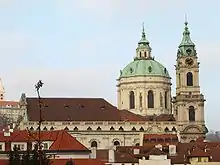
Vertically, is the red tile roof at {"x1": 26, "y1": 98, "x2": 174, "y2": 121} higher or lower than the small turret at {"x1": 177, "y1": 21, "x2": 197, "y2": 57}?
lower

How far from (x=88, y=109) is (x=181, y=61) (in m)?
20.4

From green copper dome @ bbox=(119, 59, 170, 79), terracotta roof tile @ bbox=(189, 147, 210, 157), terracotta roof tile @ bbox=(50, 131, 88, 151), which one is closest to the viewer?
terracotta roof tile @ bbox=(50, 131, 88, 151)

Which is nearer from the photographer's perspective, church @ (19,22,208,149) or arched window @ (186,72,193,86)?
church @ (19,22,208,149)

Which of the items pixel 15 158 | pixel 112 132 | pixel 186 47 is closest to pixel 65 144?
pixel 15 158

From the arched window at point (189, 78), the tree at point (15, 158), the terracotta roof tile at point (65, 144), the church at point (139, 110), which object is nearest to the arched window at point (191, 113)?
the church at point (139, 110)

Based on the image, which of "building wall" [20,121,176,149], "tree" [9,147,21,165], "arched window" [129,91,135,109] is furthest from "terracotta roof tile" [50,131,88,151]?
"arched window" [129,91,135,109]

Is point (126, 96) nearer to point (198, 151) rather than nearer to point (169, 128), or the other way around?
point (169, 128)

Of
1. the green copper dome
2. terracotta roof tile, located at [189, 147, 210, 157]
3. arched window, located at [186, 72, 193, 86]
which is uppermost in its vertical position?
the green copper dome

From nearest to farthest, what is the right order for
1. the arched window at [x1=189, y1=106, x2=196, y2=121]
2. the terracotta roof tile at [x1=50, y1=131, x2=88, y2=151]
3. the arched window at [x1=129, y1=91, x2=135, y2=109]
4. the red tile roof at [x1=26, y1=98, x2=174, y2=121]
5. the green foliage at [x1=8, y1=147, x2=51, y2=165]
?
the green foliage at [x1=8, y1=147, x2=51, y2=165]
the terracotta roof tile at [x1=50, y1=131, x2=88, y2=151]
the red tile roof at [x1=26, y1=98, x2=174, y2=121]
the arched window at [x1=189, y1=106, x2=196, y2=121]
the arched window at [x1=129, y1=91, x2=135, y2=109]

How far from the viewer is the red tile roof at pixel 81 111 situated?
128 metres

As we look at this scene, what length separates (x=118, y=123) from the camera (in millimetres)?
130500

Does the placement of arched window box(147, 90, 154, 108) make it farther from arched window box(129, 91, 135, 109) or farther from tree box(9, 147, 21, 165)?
tree box(9, 147, 21, 165)

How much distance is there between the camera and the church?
128 metres


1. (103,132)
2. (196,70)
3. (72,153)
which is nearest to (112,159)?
(72,153)
